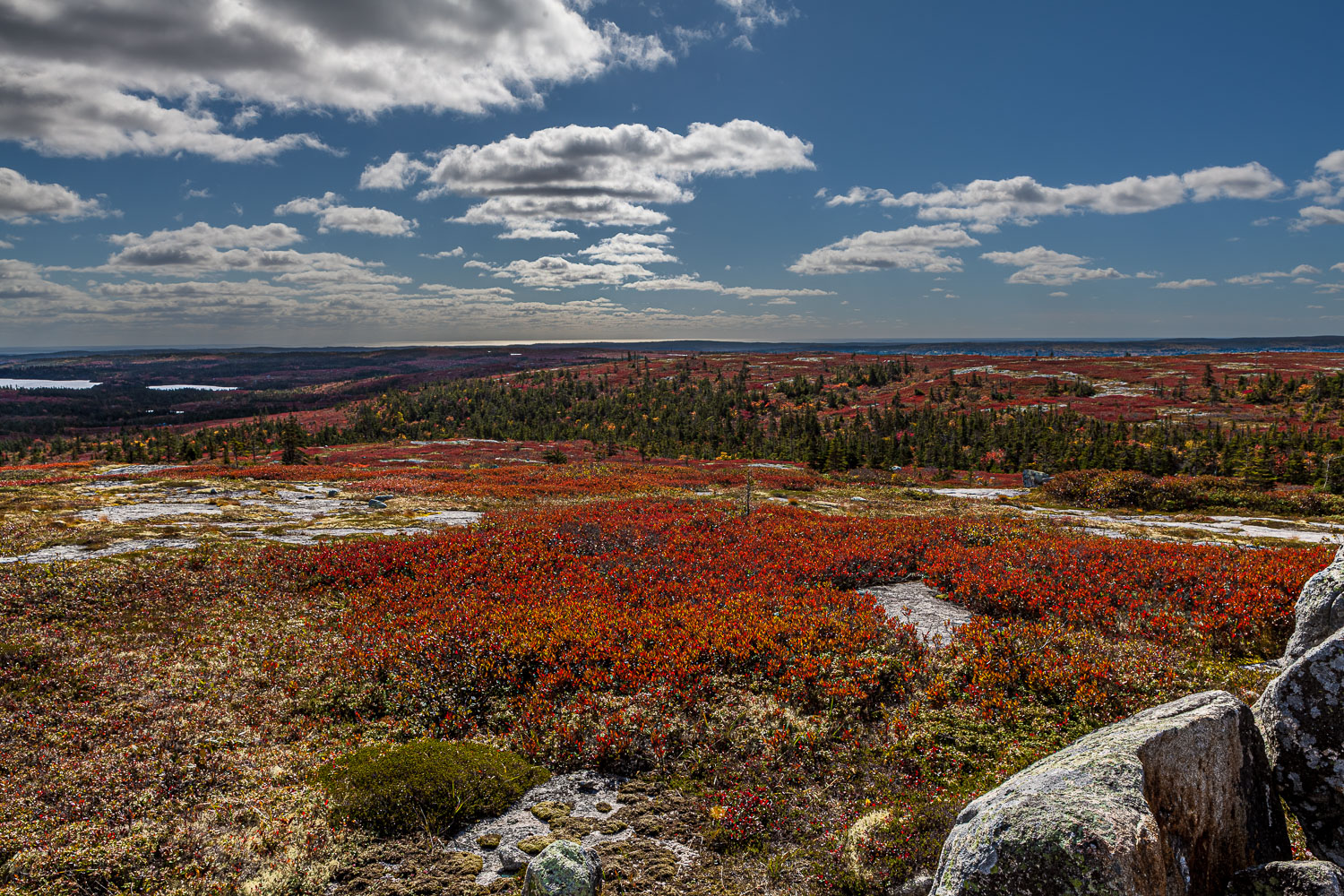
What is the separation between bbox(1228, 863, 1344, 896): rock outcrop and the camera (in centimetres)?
443

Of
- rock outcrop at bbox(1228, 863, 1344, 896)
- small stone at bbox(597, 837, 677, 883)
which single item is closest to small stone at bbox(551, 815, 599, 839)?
small stone at bbox(597, 837, 677, 883)

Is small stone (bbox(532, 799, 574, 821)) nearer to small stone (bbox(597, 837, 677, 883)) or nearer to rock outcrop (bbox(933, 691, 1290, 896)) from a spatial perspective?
small stone (bbox(597, 837, 677, 883))

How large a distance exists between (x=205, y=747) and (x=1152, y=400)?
156665 mm

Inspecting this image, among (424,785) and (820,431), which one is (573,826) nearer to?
(424,785)

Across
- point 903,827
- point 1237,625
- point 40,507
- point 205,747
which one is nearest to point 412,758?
point 205,747

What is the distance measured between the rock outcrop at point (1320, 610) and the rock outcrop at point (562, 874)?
8.46m

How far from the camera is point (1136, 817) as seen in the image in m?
4.21

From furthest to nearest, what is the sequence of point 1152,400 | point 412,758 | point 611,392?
point 611,392
point 1152,400
point 412,758

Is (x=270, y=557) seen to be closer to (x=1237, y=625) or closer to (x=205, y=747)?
(x=205, y=747)

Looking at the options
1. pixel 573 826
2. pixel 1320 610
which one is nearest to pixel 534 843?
pixel 573 826

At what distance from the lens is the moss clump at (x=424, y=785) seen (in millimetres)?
8078

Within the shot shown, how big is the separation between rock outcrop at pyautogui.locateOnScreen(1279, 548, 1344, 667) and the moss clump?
10.5 m

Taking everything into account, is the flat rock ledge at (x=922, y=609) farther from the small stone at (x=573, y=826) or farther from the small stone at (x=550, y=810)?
the small stone at (x=550, y=810)

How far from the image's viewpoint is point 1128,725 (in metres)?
5.66
